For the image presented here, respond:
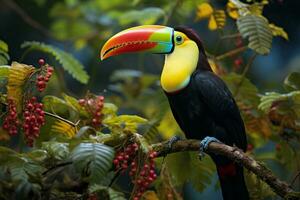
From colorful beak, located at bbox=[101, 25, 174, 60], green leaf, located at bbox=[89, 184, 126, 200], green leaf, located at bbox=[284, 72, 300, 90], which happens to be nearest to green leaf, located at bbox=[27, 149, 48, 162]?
green leaf, located at bbox=[89, 184, 126, 200]

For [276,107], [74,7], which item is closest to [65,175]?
[276,107]

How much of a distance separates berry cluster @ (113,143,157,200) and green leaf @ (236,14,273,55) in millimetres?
870

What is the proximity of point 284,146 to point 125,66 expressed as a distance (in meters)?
3.14

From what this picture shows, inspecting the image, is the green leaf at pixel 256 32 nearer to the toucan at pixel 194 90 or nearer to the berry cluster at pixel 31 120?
the toucan at pixel 194 90

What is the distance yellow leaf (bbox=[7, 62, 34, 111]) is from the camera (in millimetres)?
2457

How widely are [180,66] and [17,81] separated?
853mm

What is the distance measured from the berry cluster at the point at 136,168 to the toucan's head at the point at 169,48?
0.60m

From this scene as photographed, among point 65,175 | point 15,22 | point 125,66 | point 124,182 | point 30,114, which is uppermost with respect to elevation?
point 30,114

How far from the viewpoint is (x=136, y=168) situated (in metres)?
2.48

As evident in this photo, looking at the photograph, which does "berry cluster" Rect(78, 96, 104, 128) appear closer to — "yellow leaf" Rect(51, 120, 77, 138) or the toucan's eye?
"yellow leaf" Rect(51, 120, 77, 138)

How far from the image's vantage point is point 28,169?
2205 millimetres

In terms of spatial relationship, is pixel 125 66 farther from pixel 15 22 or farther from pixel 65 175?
pixel 65 175

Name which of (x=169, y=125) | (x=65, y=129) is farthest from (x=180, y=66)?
(x=169, y=125)

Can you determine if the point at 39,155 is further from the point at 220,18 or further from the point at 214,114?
the point at 220,18
